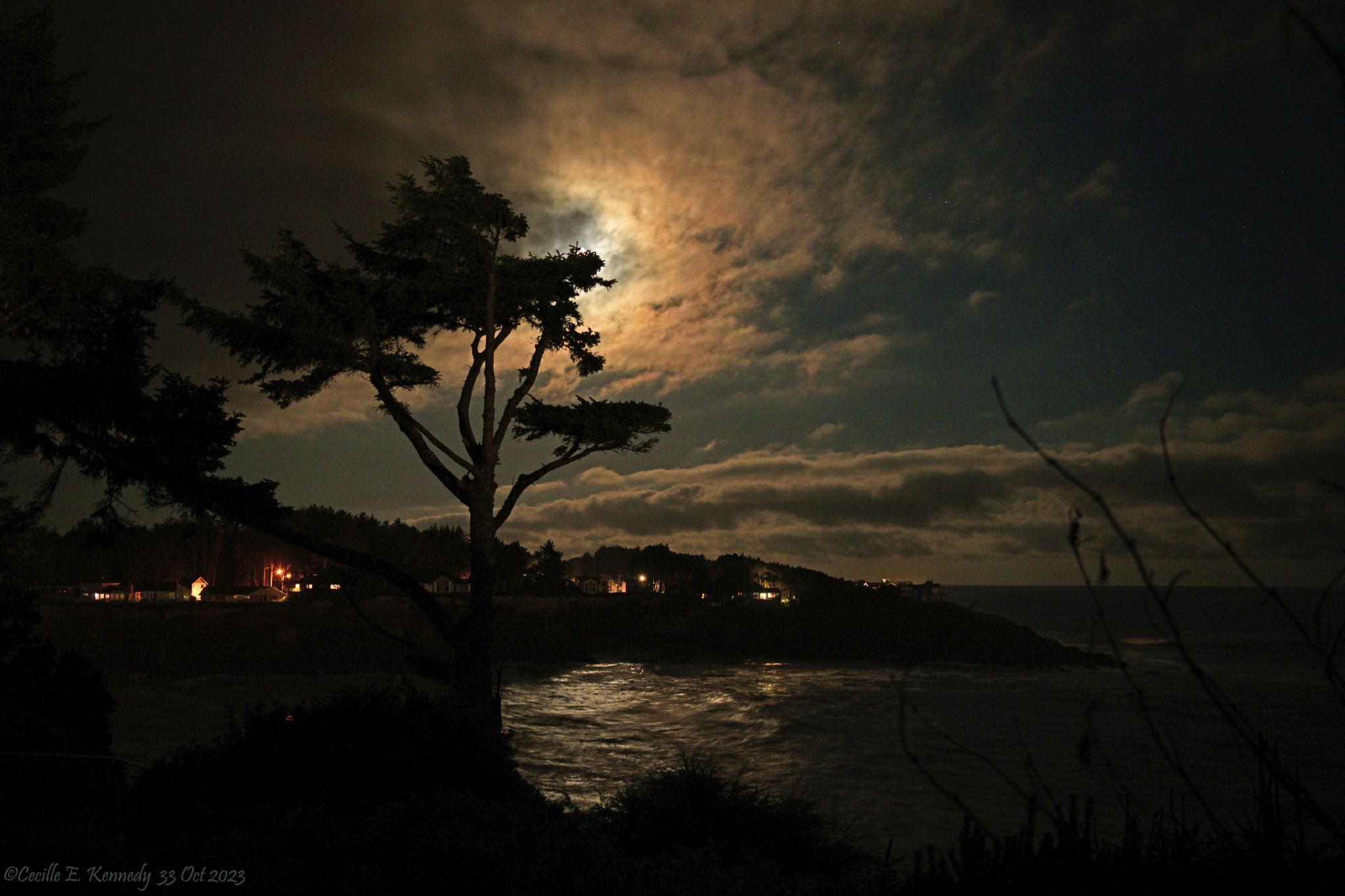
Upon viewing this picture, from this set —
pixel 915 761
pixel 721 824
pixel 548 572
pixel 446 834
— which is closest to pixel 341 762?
pixel 446 834

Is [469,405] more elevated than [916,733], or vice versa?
[469,405]

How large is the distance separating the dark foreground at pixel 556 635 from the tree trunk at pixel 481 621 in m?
36.4

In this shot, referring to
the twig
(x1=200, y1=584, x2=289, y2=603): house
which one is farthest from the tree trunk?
(x1=200, y1=584, x2=289, y2=603): house

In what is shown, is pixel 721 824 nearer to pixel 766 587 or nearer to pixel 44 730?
pixel 44 730

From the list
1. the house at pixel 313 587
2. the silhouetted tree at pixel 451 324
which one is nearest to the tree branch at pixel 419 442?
the silhouetted tree at pixel 451 324

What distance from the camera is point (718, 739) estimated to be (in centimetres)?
3139

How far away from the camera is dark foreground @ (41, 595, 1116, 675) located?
5472 centimetres

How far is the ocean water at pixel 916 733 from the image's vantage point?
2020 cm

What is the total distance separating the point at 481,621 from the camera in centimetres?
1424

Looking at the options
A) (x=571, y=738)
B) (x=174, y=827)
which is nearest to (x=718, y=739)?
(x=571, y=738)

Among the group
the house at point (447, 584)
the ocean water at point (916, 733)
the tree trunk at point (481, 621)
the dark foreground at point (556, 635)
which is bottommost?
the ocean water at point (916, 733)

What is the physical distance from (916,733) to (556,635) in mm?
40572

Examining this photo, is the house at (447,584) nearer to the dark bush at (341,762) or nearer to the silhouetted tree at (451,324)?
the silhouetted tree at (451,324)

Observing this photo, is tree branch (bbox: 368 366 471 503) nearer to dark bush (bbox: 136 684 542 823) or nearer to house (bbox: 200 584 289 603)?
dark bush (bbox: 136 684 542 823)
